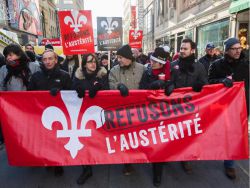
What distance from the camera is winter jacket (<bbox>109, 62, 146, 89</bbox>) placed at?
3756 mm

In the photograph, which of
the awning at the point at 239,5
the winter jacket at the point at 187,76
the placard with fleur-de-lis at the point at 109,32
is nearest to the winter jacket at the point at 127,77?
the winter jacket at the point at 187,76

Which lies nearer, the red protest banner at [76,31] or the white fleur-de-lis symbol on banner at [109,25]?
the red protest banner at [76,31]

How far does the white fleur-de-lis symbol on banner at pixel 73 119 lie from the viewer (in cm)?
337

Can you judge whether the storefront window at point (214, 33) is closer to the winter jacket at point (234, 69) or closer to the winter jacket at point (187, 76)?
the winter jacket at point (234, 69)

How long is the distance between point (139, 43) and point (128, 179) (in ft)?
31.1

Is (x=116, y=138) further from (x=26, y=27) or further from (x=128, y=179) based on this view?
(x=26, y=27)

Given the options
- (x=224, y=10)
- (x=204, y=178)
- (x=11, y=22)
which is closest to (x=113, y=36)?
(x=204, y=178)

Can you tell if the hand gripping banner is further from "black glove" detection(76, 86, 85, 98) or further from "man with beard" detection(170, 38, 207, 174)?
"man with beard" detection(170, 38, 207, 174)

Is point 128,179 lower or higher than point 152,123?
lower

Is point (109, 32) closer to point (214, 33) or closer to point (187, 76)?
point (187, 76)

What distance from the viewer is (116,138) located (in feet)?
11.0

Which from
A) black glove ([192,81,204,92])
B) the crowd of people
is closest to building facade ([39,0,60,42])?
the crowd of people

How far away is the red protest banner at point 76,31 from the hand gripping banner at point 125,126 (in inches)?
74.4

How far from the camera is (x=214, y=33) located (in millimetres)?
14070
